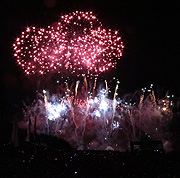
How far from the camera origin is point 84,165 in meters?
4.88

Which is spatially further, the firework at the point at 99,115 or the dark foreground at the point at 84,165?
the firework at the point at 99,115

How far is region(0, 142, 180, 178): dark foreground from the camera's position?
423 cm

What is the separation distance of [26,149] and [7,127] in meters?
4.05

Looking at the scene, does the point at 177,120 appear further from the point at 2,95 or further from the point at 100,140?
the point at 2,95

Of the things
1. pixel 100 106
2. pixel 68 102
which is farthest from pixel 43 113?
pixel 100 106

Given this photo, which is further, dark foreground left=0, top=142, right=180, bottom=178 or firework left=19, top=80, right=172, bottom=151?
firework left=19, top=80, right=172, bottom=151

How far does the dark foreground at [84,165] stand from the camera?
4.23 meters

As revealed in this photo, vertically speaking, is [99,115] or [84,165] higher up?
[99,115]

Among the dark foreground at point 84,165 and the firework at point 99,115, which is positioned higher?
the firework at point 99,115

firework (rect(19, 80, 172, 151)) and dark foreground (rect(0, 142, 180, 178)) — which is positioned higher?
firework (rect(19, 80, 172, 151))

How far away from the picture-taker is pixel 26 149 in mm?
6129

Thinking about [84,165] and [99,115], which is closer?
[84,165]

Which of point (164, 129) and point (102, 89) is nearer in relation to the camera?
point (164, 129)

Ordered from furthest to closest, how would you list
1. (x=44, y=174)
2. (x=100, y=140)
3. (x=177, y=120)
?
1. (x=177, y=120)
2. (x=100, y=140)
3. (x=44, y=174)
